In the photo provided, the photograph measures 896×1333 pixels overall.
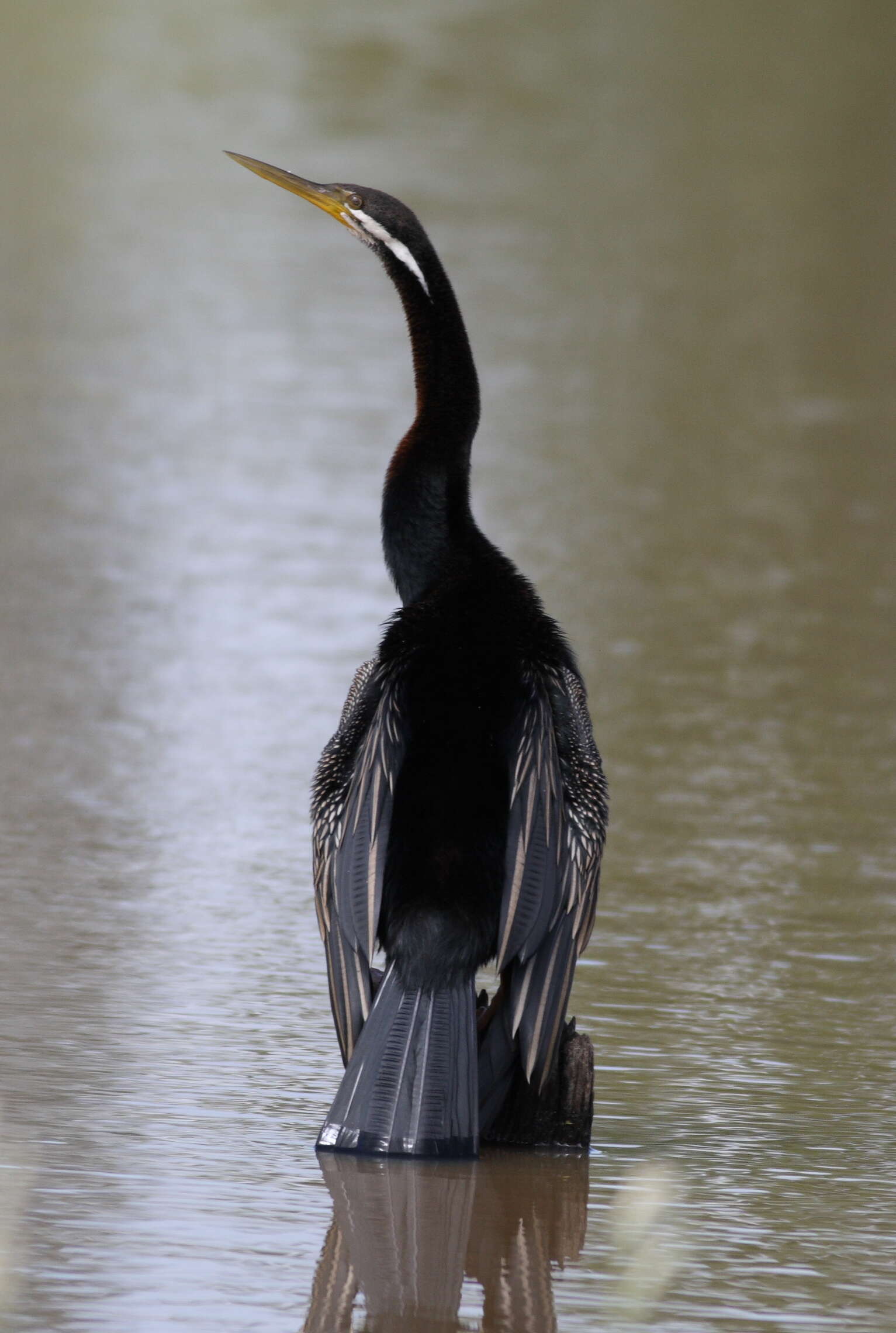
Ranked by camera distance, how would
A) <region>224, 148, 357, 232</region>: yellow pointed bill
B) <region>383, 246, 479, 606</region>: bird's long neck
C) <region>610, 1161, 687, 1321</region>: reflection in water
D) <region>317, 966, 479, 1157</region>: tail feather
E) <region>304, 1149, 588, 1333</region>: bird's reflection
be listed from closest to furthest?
<region>304, 1149, 588, 1333</region>: bird's reflection
<region>610, 1161, 687, 1321</region>: reflection in water
<region>317, 966, 479, 1157</region>: tail feather
<region>383, 246, 479, 606</region>: bird's long neck
<region>224, 148, 357, 232</region>: yellow pointed bill

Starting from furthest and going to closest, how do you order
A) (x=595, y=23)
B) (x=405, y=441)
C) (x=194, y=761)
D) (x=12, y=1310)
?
(x=595, y=23)
(x=194, y=761)
(x=405, y=441)
(x=12, y=1310)

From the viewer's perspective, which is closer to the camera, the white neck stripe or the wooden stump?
the wooden stump

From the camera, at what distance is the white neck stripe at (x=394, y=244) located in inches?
252

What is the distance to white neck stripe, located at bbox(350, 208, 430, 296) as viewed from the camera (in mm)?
6406

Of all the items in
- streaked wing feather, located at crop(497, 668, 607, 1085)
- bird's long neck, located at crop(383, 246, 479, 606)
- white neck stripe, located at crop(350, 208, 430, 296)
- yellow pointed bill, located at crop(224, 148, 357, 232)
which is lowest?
streaked wing feather, located at crop(497, 668, 607, 1085)

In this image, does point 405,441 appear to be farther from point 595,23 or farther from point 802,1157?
point 595,23

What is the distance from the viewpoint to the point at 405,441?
631 cm

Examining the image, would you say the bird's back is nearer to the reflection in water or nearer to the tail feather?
the tail feather

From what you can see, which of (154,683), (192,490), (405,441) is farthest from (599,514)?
(405,441)

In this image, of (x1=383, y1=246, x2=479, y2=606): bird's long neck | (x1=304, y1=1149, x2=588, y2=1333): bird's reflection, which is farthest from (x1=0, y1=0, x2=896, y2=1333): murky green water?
(x1=383, y1=246, x2=479, y2=606): bird's long neck

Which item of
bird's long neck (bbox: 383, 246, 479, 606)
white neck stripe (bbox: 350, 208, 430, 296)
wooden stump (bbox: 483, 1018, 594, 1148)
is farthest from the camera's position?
white neck stripe (bbox: 350, 208, 430, 296)

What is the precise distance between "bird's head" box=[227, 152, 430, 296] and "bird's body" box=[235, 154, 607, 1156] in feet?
3.08

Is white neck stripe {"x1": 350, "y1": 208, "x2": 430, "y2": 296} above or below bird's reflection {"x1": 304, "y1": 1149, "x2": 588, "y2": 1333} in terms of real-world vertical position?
above

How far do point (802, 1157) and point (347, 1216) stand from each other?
1205 millimetres
